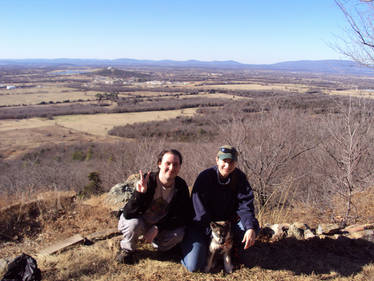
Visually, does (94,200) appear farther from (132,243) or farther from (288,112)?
(288,112)

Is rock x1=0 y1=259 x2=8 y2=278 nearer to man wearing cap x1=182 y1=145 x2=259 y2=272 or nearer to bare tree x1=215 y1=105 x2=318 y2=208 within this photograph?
man wearing cap x1=182 y1=145 x2=259 y2=272

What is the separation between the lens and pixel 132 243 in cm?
339

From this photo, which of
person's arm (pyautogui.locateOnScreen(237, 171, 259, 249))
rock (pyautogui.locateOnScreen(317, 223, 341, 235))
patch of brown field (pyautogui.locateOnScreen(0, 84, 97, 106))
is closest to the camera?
person's arm (pyautogui.locateOnScreen(237, 171, 259, 249))

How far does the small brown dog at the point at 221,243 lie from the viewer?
3.24 meters

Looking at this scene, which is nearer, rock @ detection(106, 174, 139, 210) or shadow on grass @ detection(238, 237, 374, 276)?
shadow on grass @ detection(238, 237, 374, 276)

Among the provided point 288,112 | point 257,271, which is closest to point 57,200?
point 257,271

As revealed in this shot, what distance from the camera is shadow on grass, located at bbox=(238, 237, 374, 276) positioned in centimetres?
369

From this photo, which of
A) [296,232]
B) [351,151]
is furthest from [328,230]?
[351,151]

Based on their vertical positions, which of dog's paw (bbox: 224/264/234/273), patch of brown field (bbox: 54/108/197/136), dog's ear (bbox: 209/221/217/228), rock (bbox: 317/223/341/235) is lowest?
patch of brown field (bbox: 54/108/197/136)

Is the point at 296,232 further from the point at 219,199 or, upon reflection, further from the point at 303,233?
the point at 219,199

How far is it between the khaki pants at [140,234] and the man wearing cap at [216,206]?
15 centimetres

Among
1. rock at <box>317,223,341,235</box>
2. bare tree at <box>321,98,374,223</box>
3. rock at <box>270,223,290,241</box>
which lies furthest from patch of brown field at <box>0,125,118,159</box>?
rock at <box>317,223,341,235</box>

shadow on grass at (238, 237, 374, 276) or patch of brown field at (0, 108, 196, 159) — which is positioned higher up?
shadow on grass at (238, 237, 374, 276)

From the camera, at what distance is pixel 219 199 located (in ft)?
11.5
